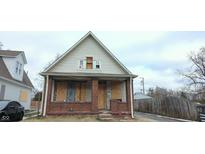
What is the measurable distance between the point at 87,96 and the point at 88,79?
1.98m

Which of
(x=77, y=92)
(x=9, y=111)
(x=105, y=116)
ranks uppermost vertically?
(x=77, y=92)

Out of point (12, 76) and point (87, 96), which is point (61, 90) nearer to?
point (87, 96)

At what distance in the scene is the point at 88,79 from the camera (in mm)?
13148

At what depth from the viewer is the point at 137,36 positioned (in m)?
12.0

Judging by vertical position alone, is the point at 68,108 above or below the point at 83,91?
below

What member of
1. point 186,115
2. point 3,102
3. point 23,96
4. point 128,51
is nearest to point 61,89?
point 3,102

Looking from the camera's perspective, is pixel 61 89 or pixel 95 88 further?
pixel 61 89

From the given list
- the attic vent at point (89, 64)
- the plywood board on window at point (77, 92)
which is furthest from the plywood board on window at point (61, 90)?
the attic vent at point (89, 64)

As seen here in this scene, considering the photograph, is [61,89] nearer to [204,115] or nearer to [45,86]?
[45,86]

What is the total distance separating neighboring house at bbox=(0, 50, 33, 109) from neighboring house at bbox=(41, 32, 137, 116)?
15.7 ft

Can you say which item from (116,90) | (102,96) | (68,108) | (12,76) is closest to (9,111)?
(68,108)

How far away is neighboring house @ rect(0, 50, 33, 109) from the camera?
14.6 meters

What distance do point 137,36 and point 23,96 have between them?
1505 centimetres

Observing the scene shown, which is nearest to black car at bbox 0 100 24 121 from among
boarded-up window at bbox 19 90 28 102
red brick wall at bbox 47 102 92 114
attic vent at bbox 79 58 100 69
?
red brick wall at bbox 47 102 92 114
